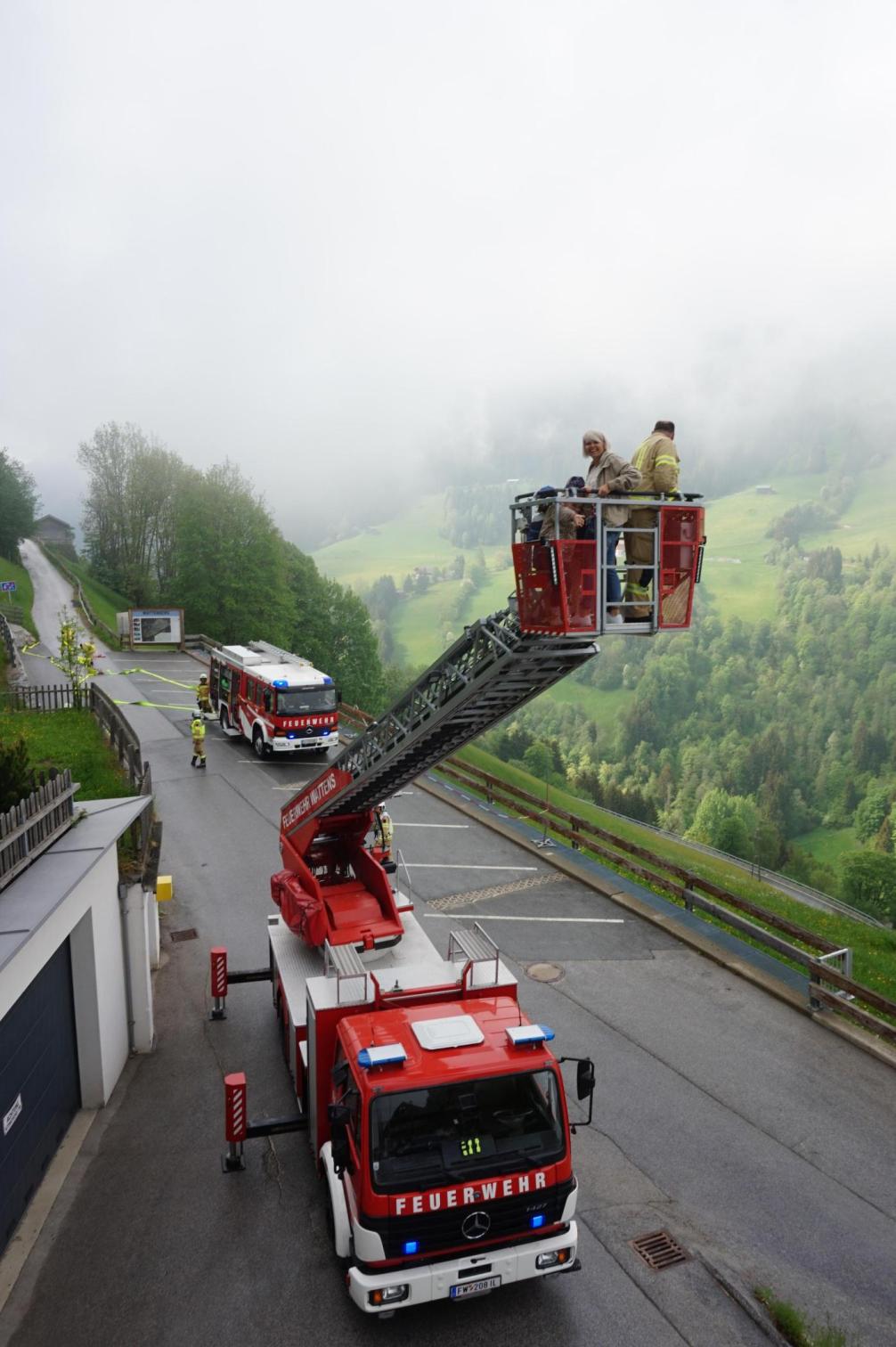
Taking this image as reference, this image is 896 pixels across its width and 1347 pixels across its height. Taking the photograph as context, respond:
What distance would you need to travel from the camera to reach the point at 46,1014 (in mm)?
8383

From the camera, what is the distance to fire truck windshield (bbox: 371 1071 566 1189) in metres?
6.04

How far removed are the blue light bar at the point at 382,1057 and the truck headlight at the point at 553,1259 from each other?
1.82 meters

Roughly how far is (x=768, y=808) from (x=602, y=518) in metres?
133

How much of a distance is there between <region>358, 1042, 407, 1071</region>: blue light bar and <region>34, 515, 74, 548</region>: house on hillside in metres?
114

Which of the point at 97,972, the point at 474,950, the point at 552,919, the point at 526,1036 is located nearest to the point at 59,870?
the point at 97,972

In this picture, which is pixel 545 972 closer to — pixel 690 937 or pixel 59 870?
pixel 690 937

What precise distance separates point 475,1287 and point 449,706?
4711mm

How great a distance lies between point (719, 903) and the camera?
15.8m

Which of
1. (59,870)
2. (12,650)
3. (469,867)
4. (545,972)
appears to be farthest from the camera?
(12,650)

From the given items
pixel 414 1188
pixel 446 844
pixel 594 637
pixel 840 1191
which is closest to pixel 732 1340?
pixel 840 1191

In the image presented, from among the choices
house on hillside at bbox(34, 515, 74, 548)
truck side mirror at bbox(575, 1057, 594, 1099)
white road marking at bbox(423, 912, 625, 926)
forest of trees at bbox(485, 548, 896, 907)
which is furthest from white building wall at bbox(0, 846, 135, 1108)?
house on hillside at bbox(34, 515, 74, 548)

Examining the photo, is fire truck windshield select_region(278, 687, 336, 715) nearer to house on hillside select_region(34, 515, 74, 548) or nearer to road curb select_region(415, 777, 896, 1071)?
road curb select_region(415, 777, 896, 1071)

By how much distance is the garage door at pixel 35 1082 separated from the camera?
7.39 meters

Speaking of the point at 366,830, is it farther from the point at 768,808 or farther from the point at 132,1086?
the point at 768,808
